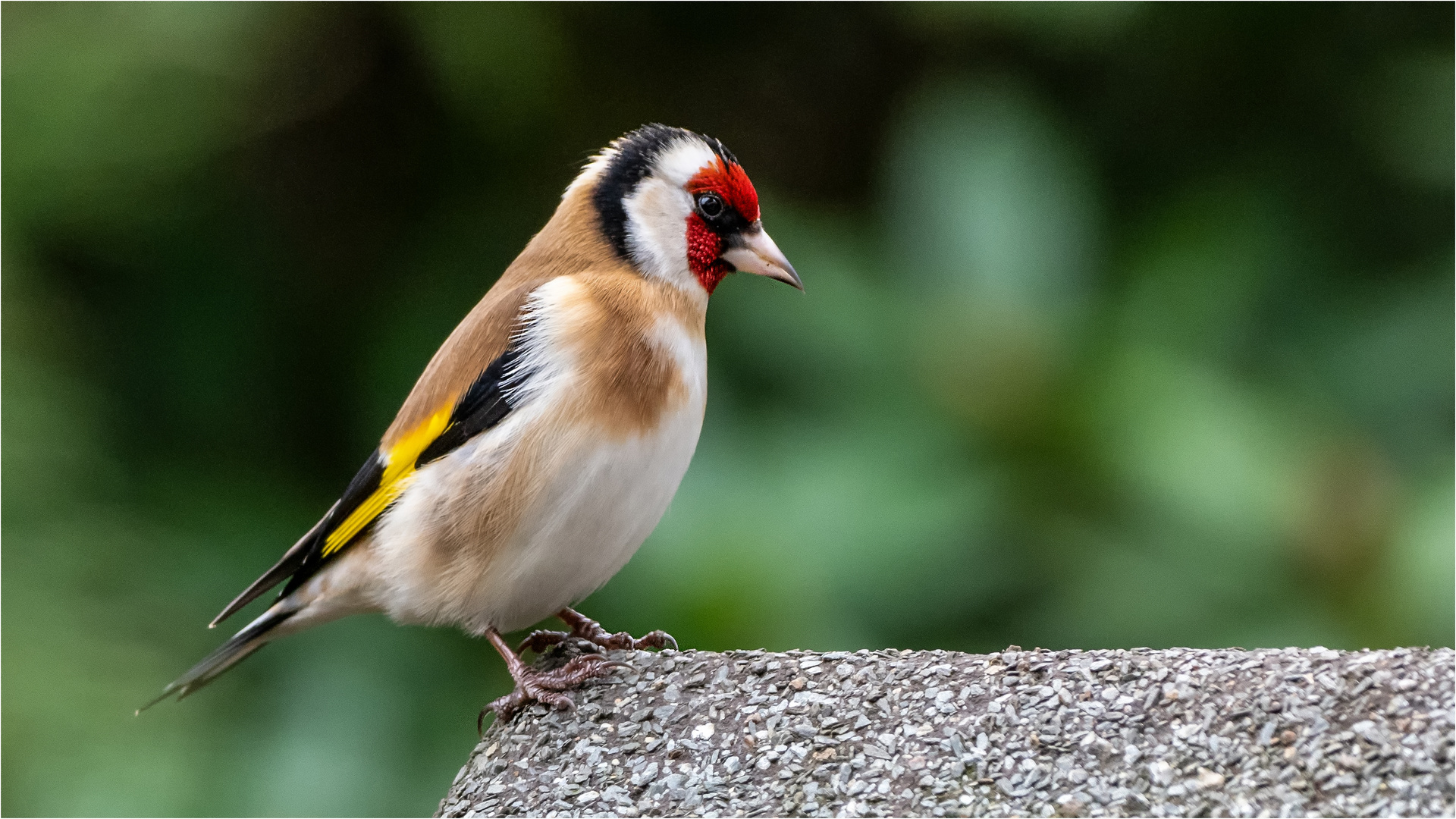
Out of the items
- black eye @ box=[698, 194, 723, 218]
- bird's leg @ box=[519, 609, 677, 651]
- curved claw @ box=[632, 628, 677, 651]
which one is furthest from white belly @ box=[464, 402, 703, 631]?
black eye @ box=[698, 194, 723, 218]

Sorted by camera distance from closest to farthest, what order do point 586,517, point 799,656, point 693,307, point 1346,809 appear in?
point 1346,809 → point 799,656 → point 586,517 → point 693,307

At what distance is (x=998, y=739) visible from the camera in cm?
173

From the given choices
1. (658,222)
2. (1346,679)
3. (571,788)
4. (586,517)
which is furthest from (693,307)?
(1346,679)

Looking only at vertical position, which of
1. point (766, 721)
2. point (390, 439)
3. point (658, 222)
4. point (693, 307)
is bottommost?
point (766, 721)

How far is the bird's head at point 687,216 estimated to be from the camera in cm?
241

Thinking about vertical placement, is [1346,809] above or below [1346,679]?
below

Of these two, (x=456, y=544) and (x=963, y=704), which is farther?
(x=456, y=544)

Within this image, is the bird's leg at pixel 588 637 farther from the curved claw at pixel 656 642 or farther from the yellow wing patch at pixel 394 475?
the yellow wing patch at pixel 394 475

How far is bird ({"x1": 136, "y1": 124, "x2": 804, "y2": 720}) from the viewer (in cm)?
217

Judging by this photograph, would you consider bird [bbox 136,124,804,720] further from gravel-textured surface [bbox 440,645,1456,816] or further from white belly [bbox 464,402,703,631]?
gravel-textured surface [bbox 440,645,1456,816]

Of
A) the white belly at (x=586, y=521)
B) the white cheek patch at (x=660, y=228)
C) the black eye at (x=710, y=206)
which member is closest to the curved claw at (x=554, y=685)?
the white belly at (x=586, y=521)

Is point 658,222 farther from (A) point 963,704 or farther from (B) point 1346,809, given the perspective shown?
(B) point 1346,809

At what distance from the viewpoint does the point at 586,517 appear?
7.12 feet

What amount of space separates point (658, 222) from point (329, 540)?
0.81 m
